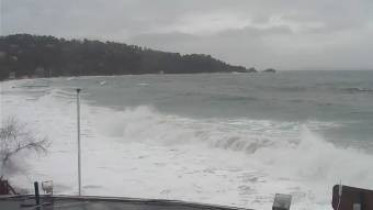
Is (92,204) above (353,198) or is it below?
below

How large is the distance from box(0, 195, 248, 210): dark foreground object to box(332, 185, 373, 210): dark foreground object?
4.75 feet

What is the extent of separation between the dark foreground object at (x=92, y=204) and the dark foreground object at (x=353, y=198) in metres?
1.45

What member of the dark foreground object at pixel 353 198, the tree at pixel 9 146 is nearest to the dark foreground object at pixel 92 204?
the dark foreground object at pixel 353 198

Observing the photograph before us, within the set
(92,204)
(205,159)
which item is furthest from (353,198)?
(205,159)

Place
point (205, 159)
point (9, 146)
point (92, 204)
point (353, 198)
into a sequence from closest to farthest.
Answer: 1. point (353, 198)
2. point (92, 204)
3. point (9, 146)
4. point (205, 159)

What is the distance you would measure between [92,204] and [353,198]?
3.42 m

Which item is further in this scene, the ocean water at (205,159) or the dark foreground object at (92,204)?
the ocean water at (205,159)

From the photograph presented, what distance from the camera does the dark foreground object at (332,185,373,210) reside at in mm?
6453

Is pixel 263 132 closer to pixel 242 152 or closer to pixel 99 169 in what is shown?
pixel 242 152

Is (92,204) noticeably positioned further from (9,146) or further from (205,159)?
(205,159)

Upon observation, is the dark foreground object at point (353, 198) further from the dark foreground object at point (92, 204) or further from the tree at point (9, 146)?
the tree at point (9, 146)

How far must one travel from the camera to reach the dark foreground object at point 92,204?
278 inches

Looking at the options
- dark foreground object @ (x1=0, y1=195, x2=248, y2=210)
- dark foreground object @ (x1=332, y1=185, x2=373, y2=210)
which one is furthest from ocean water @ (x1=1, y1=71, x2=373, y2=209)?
dark foreground object @ (x1=332, y1=185, x2=373, y2=210)

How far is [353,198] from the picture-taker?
21.7ft
